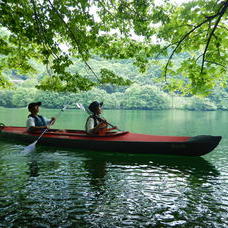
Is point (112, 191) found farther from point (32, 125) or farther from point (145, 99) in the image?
point (145, 99)

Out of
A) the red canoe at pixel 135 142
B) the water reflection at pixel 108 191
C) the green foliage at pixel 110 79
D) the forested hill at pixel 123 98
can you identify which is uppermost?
the forested hill at pixel 123 98

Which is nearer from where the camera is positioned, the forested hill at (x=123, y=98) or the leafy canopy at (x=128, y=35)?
the leafy canopy at (x=128, y=35)

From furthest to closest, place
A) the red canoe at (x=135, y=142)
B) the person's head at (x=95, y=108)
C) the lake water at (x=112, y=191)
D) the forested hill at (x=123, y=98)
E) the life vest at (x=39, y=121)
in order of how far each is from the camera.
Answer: the forested hill at (x=123, y=98), the life vest at (x=39, y=121), the person's head at (x=95, y=108), the red canoe at (x=135, y=142), the lake water at (x=112, y=191)

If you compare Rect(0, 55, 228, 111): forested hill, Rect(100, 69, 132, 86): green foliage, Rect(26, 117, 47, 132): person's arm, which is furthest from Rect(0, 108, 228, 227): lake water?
Rect(0, 55, 228, 111): forested hill

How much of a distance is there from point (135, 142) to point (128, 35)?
12.0ft

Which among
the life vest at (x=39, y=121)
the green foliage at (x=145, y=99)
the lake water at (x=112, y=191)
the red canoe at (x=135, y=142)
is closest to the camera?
the lake water at (x=112, y=191)

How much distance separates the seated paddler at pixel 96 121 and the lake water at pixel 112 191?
3.06 ft

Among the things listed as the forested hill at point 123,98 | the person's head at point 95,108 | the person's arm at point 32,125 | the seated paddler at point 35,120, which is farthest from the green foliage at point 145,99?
the person's head at point 95,108

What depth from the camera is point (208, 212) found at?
431 cm

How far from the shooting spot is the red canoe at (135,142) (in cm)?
795

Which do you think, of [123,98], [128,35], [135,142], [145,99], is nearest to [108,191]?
[135,142]

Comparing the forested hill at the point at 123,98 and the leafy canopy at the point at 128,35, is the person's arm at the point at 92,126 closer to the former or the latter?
the leafy canopy at the point at 128,35

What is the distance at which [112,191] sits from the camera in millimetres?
5238

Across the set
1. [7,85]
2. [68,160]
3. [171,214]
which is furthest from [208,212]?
[7,85]
